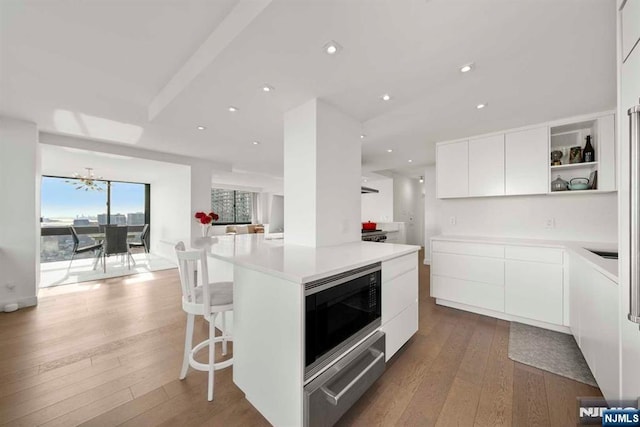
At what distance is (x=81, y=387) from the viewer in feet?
5.52

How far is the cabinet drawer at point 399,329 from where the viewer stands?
72.2 inches

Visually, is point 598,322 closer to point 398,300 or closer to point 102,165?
point 398,300

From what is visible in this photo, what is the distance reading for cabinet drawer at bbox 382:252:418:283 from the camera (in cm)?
179

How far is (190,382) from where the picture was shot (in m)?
1.75

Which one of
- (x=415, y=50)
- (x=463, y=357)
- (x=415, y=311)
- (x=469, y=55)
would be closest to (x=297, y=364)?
(x=415, y=311)

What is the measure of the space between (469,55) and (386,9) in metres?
0.77

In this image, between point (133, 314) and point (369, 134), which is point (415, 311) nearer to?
point (369, 134)

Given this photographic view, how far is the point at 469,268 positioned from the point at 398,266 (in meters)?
1.59

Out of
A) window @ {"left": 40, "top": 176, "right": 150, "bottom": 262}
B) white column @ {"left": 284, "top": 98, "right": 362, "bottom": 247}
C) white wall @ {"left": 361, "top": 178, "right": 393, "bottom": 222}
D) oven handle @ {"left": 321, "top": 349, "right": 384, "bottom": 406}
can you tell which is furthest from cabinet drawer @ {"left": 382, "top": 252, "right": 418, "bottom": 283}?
window @ {"left": 40, "top": 176, "right": 150, "bottom": 262}

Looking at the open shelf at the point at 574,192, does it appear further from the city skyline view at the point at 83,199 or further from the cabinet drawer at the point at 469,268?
the city skyline view at the point at 83,199

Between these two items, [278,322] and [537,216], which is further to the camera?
[537,216]

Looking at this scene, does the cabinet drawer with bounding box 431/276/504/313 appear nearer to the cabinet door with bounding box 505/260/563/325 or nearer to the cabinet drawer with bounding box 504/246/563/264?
the cabinet door with bounding box 505/260/563/325

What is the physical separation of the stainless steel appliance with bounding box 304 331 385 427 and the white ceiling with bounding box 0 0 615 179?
194 centimetres

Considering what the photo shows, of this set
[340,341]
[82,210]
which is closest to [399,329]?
[340,341]
